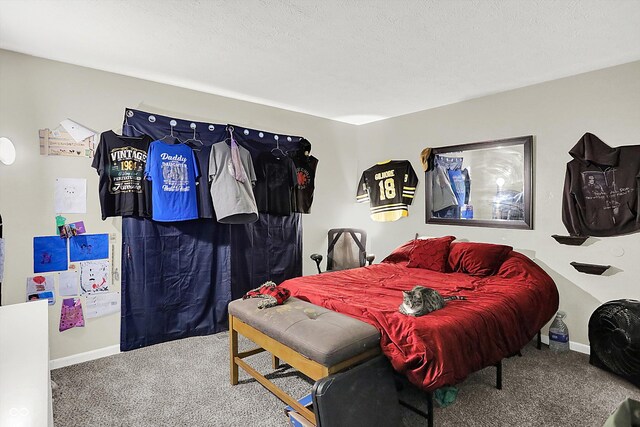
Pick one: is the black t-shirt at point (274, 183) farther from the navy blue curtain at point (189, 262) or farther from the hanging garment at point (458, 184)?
the hanging garment at point (458, 184)

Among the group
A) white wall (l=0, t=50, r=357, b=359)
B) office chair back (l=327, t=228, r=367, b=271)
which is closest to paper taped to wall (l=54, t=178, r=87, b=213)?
white wall (l=0, t=50, r=357, b=359)

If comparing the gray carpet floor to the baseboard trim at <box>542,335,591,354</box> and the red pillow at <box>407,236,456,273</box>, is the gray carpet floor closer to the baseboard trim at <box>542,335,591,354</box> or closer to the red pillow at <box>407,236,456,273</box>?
the baseboard trim at <box>542,335,591,354</box>

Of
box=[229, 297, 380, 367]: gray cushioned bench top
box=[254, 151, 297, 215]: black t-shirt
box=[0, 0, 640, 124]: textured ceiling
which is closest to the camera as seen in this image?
box=[229, 297, 380, 367]: gray cushioned bench top

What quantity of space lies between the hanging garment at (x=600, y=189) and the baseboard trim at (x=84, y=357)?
4.22m

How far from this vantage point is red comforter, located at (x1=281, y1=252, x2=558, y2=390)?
→ 75.5 inches

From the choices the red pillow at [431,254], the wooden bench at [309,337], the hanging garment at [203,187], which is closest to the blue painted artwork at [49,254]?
the hanging garment at [203,187]

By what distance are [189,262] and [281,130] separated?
1874 millimetres

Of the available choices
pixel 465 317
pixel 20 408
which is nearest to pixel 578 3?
pixel 465 317

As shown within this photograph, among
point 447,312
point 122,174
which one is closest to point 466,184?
point 447,312

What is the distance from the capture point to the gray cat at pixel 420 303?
2154 mm

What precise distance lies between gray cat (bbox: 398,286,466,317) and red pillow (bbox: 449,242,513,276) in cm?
113

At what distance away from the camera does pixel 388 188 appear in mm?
4617

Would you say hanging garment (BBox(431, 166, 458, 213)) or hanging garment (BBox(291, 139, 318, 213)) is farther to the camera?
hanging garment (BBox(291, 139, 318, 213))

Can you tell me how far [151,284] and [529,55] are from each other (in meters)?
3.74
